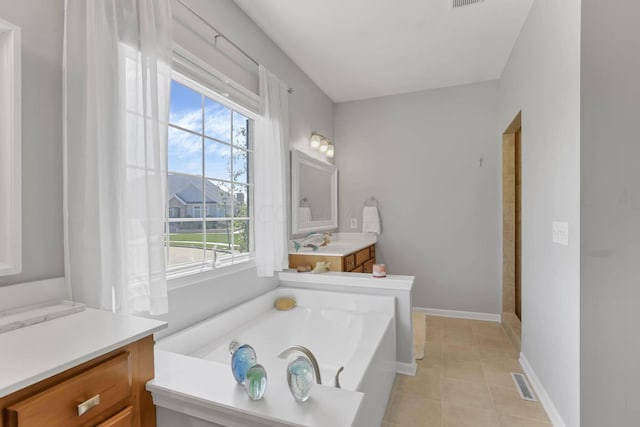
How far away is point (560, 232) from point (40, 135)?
94.6 inches

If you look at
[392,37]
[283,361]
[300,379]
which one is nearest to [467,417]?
[283,361]

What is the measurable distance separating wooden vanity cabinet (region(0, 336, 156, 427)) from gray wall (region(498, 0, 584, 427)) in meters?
1.80

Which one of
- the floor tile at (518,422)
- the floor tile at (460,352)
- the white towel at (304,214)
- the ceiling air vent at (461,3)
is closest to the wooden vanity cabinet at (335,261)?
the white towel at (304,214)

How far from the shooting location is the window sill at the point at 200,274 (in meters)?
1.69

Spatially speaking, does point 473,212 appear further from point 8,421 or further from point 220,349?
point 8,421

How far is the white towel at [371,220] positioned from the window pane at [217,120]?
215 cm

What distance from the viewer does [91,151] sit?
1176 millimetres

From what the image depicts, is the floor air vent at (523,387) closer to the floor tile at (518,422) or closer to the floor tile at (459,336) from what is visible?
the floor tile at (518,422)

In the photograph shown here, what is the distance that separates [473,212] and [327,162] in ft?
5.94

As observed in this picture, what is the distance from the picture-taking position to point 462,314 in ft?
11.8

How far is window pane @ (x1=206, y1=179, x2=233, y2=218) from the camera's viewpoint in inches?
80.9

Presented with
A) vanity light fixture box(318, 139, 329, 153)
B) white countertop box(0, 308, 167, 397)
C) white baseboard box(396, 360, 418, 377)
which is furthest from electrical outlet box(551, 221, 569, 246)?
vanity light fixture box(318, 139, 329, 153)

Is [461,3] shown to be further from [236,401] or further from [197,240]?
[236,401]

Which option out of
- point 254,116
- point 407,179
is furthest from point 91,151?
point 407,179
